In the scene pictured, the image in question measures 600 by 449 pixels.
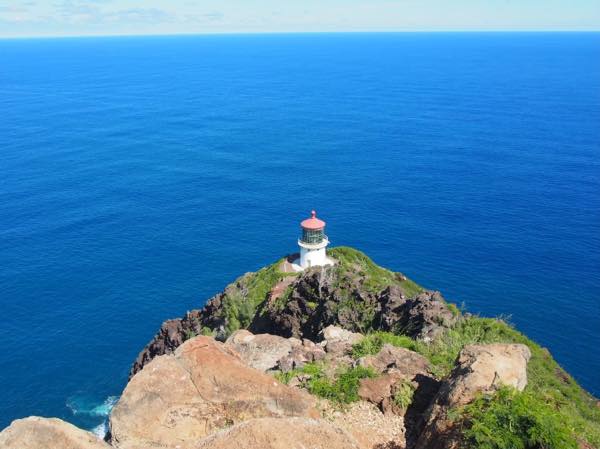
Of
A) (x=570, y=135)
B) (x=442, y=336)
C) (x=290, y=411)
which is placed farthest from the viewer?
(x=570, y=135)

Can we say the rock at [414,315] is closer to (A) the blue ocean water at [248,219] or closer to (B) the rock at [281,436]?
(B) the rock at [281,436]

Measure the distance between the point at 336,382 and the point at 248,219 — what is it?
77.0m

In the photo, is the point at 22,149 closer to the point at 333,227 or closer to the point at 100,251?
the point at 100,251

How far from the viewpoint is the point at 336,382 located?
74.2ft

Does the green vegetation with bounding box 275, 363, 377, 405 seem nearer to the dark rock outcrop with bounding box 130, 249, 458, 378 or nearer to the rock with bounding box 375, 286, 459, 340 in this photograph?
the rock with bounding box 375, 286, 459, 340

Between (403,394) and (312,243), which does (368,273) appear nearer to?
(312,243)

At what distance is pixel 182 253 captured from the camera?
86.9 m

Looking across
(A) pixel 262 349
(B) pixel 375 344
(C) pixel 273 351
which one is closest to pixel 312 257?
(A) pixel 262 349

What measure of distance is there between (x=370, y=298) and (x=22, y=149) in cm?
12152

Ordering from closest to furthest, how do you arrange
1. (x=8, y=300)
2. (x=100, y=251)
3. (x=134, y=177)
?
(x=8, y=300) < (x=100, y=251) < (x=134, y=177)

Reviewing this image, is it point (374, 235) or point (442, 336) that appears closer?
point (442, 336)

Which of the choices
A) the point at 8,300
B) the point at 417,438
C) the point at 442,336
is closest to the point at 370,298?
the point at 442,336

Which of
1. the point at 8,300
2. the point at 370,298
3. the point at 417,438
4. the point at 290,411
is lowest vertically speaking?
the point at 8,300

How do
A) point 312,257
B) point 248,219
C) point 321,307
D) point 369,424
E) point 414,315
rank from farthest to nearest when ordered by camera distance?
point 248,219
point 312,257
point 321,307
point 414,315
point 369,424
